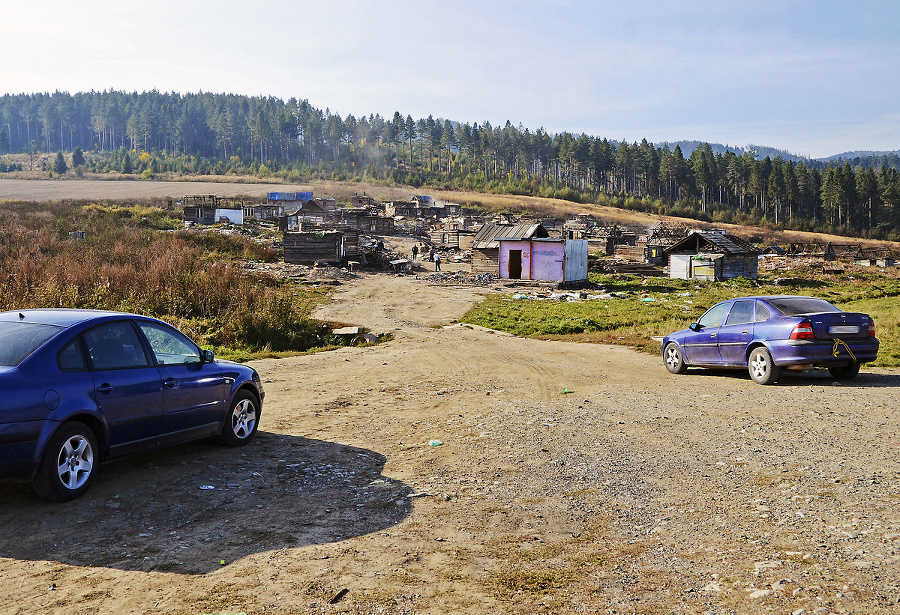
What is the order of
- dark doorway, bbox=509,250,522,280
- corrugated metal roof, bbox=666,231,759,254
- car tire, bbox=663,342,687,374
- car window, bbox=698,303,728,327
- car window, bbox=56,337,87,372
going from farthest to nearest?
1. corrugated metal roof, bbox=666,231,759,254
2. dark doorway, bbox=509,250,522,280
3. car tire, bbox=663,342,687,374
4. car window, bbox=698,303,728,327
5. car window, bbox=56,337,87,372

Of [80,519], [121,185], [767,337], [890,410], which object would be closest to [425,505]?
[80,519]

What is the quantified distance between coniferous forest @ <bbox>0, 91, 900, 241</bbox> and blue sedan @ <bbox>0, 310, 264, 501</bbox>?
13595cm

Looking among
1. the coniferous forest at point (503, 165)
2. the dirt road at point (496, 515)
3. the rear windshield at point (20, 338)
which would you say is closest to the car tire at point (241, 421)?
the dirt road at point (496, 515)

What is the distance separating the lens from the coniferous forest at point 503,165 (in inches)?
5251

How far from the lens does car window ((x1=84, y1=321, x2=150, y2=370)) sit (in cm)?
627

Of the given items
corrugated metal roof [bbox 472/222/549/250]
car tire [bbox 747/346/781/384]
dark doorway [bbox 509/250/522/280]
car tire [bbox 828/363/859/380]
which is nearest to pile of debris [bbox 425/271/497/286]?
dark doorway [bbox 509/250/522/280]

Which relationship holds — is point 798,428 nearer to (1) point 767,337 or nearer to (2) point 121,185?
(1) point 767,337

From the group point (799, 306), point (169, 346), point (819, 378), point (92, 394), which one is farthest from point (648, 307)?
point (92, 394)

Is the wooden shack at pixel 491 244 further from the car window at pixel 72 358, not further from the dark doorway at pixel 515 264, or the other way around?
the car window at pixel 72 358

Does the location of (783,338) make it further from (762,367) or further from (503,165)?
(503,165)

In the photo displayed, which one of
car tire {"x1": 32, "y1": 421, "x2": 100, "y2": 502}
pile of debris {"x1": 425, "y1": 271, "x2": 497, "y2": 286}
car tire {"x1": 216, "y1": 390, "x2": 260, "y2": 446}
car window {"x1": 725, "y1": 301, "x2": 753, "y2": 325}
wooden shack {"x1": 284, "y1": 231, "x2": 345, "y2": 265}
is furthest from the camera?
wooden shack {"x1": 284, "y1": 231, "x2": 345, "y2": 265}

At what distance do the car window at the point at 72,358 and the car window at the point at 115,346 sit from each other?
106 millimetres

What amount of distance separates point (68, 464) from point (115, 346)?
1.23m

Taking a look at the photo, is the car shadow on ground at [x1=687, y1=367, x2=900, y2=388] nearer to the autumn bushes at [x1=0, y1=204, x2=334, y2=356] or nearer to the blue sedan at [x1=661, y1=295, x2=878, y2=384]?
the blue sedan at [x1=661, y1=295, x2=878, y2=384]
